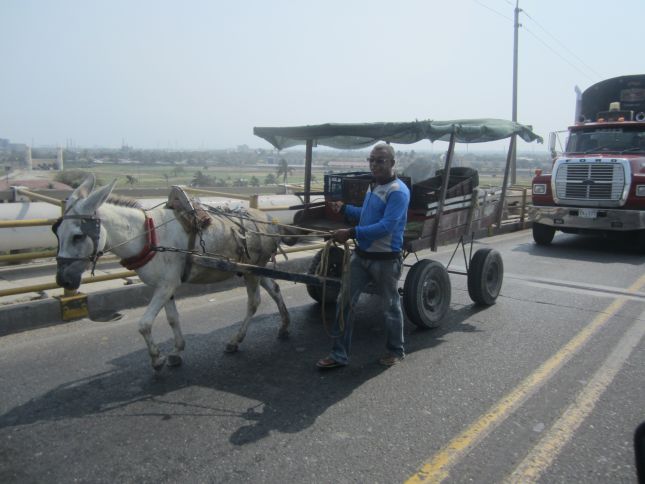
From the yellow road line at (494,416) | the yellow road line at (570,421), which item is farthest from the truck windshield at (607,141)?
the yellow road line at (570,421)

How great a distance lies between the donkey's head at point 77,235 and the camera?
170 inches

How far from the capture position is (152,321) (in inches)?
183

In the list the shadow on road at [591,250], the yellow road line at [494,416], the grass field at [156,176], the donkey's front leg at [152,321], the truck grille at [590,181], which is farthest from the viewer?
the grass field at [156,176]

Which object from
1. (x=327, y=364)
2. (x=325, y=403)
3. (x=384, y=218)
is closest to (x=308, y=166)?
(x=384, y=218)

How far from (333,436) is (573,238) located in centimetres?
1341

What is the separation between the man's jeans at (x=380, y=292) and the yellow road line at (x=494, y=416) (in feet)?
3.79

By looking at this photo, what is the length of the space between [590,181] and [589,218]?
0.84 meters

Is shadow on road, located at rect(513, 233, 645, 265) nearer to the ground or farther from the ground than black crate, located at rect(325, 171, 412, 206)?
nearer to the ground

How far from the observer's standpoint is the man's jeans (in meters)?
5.00

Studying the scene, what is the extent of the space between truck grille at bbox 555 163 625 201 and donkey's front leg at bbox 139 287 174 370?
10672 millimetres

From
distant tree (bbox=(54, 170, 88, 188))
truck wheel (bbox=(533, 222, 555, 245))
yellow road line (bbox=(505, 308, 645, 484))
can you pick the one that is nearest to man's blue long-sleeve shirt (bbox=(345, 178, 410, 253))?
yellow road line (bbox=(505, 308, 645, 484))

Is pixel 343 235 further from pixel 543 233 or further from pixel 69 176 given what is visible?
pixel 69 176

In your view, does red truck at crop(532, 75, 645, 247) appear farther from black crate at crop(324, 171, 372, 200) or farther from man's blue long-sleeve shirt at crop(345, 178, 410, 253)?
man's blue long-sleeve shirt at crop(345, 178, 410, 253)

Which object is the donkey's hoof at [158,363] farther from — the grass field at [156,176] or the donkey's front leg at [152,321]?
the grass field at [156,176]
